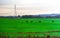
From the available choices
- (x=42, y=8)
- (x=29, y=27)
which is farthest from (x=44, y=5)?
(x=29, y=27)

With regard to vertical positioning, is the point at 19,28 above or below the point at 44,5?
below

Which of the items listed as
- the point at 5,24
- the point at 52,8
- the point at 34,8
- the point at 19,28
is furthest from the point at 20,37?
the point at 52,8

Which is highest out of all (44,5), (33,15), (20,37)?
(44,5)

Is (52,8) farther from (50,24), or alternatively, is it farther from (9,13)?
(9,13)

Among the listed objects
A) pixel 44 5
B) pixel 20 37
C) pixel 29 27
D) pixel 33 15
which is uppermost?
pixel 44 5

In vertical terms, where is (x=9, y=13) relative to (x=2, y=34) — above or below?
above

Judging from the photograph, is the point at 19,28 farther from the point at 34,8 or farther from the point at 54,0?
the point at 54,0
